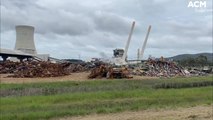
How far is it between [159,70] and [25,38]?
3942cm

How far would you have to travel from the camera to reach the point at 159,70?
167 ft

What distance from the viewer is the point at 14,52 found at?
86.9 m

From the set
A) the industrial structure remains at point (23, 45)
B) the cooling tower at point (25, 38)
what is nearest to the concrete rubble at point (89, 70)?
the cooling tower at point (25, 38)

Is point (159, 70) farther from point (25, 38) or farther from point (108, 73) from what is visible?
point (25, 38)

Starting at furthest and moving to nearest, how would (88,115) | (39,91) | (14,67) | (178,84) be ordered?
(14,67), (178,84), (39,91), (88,115)

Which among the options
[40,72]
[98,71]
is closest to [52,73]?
[40,72]

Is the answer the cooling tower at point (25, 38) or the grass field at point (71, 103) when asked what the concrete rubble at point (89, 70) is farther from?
the cooling tower at point (25, 38)

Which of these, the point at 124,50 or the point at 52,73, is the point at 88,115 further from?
the point at 124,50

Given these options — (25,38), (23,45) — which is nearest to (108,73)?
(25,38)

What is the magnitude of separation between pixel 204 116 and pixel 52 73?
97.1ft

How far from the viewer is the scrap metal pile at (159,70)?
157ft

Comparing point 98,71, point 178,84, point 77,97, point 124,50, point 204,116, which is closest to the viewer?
point 204,116

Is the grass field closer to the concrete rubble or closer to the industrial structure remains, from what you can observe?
the concrete rubble

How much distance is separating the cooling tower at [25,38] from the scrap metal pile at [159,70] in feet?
109
